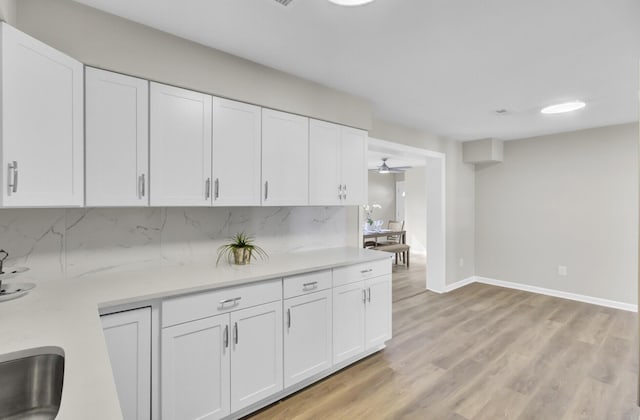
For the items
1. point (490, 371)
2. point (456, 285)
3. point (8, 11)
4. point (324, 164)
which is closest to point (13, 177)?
point (8, 11)

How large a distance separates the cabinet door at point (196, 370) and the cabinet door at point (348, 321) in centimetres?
90

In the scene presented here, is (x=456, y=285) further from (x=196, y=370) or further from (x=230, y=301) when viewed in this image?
(x=196, y=370)

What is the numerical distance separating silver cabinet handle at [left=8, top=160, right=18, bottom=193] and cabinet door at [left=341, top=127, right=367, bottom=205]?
219 centimetres

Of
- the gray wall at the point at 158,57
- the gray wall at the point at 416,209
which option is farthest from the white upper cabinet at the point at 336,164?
the gray wall at the point at 416,209

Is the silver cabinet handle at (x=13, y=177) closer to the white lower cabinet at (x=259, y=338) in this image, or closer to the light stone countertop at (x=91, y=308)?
the light stone countertop at (x=91, y=308)

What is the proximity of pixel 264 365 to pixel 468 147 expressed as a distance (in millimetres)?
4699

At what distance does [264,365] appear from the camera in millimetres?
1993

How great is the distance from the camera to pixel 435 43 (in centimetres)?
199

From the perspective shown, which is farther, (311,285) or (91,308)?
(311,285)

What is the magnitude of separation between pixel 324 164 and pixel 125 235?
1610mm

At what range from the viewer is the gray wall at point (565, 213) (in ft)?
13.1

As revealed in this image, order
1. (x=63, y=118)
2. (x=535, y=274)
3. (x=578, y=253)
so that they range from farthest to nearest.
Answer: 1. (x=535, y=274)
2. (x=578, y=253)
3. (x=63, y=118)

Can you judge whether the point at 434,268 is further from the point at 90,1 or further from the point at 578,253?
the point at 90,1

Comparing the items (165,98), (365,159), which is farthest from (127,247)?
(365,159)
